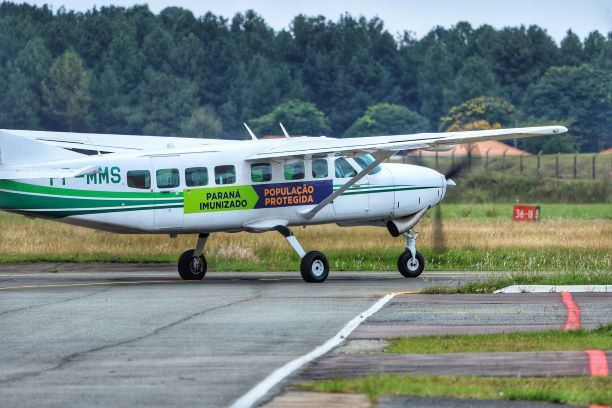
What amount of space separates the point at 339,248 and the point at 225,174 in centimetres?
844

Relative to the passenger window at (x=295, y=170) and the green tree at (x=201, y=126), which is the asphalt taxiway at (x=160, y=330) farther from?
the green tree at (x=201, y=126)

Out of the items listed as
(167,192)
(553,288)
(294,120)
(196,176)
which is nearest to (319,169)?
(196,176)

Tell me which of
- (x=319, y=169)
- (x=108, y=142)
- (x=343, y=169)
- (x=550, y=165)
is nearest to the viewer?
(x=319, y=169)

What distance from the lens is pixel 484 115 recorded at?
5404 inches

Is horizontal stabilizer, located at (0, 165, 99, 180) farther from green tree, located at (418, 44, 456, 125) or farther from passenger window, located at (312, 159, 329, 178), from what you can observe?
green tree, located at (418, 44, 456, 125)

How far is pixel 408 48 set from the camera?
174 m

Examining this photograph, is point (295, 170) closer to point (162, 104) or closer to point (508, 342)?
point (508, 342)

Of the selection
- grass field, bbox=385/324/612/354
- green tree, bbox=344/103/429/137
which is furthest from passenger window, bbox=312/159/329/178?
green tree, bbox=344/103/429/137

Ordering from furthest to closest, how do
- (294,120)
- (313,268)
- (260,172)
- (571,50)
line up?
(571,50) < (294,120) < (260,172) < (313,268)

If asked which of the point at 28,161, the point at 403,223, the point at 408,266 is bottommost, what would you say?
the point at 408,266

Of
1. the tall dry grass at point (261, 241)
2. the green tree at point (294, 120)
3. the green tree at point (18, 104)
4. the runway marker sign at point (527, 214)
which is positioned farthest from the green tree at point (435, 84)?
the tall dry grass at point (261, 241)

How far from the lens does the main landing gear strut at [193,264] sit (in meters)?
28.4

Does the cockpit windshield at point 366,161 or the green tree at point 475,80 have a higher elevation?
the green tree at point 475,80

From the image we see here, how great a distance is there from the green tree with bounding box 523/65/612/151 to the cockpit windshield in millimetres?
85963
